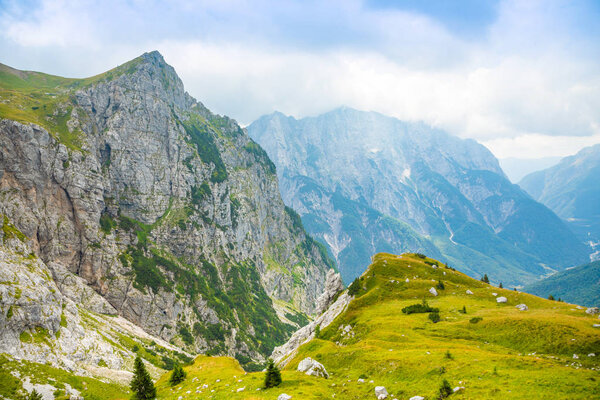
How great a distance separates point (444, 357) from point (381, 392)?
1349 cm

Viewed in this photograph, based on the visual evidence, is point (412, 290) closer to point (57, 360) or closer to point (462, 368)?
point (462, 368)

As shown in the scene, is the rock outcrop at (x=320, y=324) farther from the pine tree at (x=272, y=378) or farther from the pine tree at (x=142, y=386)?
the pine tree at (x=272, y=378)

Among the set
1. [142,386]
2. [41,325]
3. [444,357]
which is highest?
[444,357]

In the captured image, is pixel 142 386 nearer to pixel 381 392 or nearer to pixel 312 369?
pixel 312 369

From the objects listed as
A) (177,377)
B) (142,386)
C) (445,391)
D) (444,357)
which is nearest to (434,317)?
(444,357)

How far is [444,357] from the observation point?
42.5 metres

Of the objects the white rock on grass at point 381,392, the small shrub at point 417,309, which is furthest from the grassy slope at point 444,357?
the small shrub at point 417,309

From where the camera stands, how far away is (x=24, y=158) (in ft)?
646

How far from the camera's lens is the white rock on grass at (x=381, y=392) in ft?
110

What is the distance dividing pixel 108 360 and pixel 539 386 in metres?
153

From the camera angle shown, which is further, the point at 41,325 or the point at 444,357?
the point at 41,325

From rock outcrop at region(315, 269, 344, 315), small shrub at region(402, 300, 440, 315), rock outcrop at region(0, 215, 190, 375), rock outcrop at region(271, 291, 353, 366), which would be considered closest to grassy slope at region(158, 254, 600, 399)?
small shrub at region(402, 300, 440, 315)

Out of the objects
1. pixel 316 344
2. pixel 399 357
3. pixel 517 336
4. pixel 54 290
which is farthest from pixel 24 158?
pixel 517 336

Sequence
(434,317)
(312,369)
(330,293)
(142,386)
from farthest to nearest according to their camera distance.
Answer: (330,293), (434,317), (142,386), (312,369)
